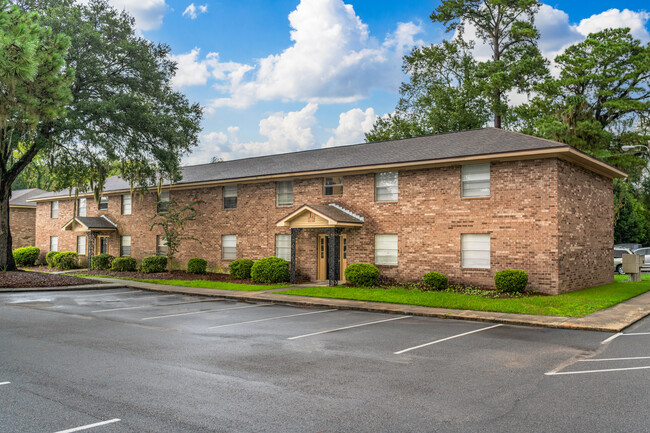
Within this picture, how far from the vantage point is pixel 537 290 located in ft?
58.1

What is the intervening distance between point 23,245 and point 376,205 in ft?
116

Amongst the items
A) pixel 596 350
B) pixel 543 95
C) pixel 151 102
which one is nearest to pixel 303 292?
pixel 596 350

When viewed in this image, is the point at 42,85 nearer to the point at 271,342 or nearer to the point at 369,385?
the point at 271,342

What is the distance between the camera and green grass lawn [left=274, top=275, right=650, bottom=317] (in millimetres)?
14688

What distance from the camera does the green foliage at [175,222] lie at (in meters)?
28.3

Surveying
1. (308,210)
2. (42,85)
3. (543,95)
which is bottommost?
(308,210)

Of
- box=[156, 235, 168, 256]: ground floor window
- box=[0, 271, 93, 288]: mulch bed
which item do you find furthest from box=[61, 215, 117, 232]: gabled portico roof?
box=[0, 271, 93, 288]: mulch bed

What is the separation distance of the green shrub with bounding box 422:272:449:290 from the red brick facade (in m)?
0.48

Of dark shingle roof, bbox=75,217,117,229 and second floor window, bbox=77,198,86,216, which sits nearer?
dark shingle roof, bbox=75,217,117,229

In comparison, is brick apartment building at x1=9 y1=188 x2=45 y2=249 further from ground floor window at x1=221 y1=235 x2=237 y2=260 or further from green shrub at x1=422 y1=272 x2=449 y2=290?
green shrub at x1=422 y1=272 x2=449 y2=290

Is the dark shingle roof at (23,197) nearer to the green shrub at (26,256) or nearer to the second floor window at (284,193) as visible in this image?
the green shrub at (26,256)

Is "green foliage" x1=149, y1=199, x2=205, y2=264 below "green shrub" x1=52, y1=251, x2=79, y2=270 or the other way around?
the other way around

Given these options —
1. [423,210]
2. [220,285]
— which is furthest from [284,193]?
[423,210]

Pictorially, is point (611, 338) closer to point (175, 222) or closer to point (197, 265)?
point (197, 265)
